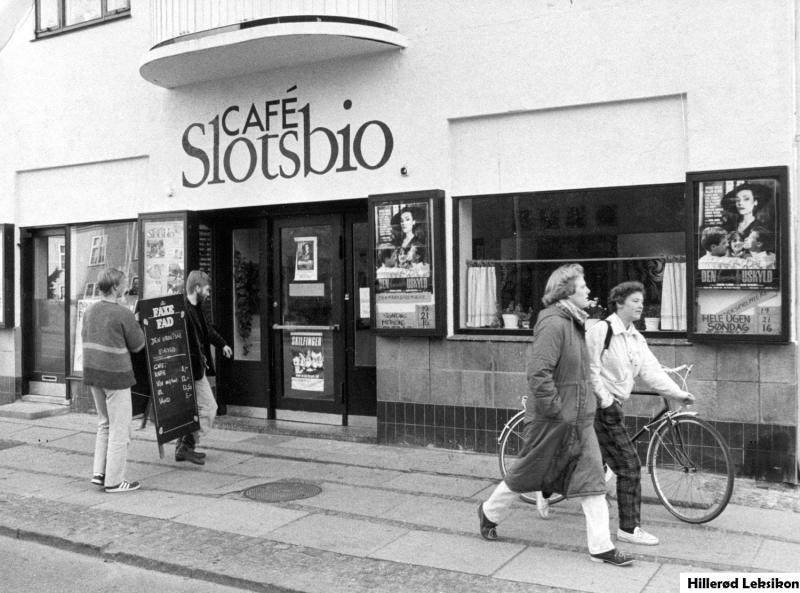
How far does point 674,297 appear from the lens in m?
7.64

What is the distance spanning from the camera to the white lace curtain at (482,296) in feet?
27.9

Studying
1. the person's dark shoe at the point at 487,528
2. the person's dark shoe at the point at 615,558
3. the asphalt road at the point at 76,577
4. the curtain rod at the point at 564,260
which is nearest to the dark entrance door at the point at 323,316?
the curtain rod at the point at 564,260

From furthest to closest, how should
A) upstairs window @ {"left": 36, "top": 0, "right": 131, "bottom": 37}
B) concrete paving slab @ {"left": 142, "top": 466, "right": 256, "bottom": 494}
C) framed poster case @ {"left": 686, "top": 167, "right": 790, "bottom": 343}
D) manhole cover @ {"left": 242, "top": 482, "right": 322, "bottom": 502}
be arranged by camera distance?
upstairs window @ {"left": 36, "top": 0, "right": 131, "bottom": 37} → concrete paving slab @ {"left": 142, "top": 466, "right": 256, "bottom": 494} → manhole cover @ {"left": 242, "top": 482, "right": 322, "bottom": 502} → framed poster case @ {"left": 686, "top": 167, "right": 790, "bottom": 343}

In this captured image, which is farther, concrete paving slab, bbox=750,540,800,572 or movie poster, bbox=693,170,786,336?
movie poster, bbox=693,170,786,336

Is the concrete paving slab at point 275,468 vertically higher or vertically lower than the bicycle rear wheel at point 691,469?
lower

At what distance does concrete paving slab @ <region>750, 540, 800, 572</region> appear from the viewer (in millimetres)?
5219

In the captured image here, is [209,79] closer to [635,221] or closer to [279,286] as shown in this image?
[279,286]

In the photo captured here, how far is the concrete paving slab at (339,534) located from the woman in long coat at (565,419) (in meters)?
1.12

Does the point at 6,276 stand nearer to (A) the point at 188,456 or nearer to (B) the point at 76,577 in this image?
(A) the point at 188,456

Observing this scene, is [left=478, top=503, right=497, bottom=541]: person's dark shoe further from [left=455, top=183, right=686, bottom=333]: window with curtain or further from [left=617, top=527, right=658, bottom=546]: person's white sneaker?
[left=455, top=183, right=686, bottom=333]: window with curtain

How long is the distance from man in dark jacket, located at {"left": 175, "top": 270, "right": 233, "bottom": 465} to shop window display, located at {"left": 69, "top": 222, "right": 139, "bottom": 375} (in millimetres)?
3105

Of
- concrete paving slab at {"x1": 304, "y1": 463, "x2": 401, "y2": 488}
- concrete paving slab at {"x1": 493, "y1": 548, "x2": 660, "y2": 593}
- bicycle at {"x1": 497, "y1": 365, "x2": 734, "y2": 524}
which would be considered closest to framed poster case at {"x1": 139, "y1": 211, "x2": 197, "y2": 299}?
concrete paving slab at {"x1": 304, "y1": 463, "x2": 401, "y2": 488}

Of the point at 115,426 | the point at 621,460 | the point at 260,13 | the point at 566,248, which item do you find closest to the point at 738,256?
the point at 566,248

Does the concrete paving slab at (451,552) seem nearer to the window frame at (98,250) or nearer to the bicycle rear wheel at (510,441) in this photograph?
the bicycle rear wheel at (510,441)
